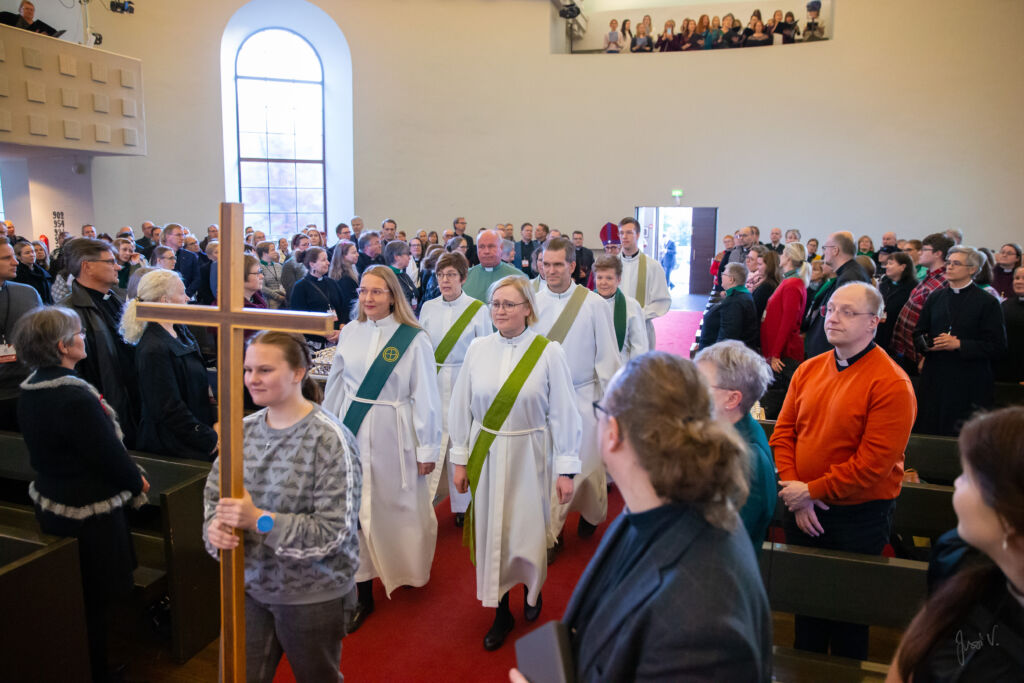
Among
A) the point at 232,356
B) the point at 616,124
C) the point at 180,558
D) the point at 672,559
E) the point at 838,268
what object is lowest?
the point at 180,558

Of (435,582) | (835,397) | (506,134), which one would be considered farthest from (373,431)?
(506,134)

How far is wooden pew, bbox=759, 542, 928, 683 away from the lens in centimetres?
269

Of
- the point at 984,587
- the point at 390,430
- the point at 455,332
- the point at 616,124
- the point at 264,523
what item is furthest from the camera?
the point at 616,124

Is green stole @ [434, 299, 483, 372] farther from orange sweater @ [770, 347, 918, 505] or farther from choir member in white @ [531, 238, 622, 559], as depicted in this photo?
orange sweater @ [770, 347, 918, 505]

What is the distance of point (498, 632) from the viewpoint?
3.50m

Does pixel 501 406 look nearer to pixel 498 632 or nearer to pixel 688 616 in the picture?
pixel 498 632

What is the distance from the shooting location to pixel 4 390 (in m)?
4.57

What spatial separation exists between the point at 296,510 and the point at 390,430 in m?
1.56

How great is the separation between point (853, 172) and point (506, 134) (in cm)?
780

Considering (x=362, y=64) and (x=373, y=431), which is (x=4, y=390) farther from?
(x=362, y=64)

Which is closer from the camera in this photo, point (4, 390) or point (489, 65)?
point (4, 390)

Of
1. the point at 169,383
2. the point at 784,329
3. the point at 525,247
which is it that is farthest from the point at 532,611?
the point at 525,247

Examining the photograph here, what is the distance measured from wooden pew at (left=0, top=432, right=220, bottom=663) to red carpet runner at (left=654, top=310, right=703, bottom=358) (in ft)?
26.5

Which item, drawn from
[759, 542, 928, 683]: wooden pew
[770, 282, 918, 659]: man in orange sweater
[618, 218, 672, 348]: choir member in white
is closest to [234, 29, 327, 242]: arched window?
[618, 218, 672, 348]: choir member in white
